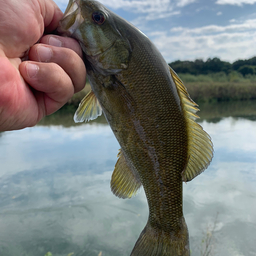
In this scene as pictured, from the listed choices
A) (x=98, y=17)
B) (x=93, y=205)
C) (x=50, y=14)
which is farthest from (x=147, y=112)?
(x=93, y=205)

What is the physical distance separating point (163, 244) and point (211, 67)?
6001 centimetres

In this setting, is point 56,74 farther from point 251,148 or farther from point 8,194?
point 251,148

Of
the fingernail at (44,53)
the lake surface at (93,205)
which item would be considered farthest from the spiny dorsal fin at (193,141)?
the lake surface at (93,205)

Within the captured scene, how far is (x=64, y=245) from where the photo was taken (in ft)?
19.0

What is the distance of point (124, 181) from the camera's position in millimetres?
1845

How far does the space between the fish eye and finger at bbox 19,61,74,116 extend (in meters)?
0.44

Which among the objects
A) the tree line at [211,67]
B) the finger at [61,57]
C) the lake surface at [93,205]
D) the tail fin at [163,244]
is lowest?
the tree line at [211,67]

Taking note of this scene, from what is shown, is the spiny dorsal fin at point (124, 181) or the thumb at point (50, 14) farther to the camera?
the spiny dorsal fin at point (124, 181)

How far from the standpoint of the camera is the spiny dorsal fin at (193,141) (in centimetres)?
165

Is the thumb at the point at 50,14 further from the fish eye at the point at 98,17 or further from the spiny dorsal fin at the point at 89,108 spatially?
the spiny dorsal fin at the point at 89,108

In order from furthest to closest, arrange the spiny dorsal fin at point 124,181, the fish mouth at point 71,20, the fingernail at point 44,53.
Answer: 1. the spiny dorsal fin at point 124,181
2. the fish mouth at point 71,20
3. the fingernail at point 44,53

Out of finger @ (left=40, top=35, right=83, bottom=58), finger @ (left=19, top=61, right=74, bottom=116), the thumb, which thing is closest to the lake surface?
finger @ (left=19, top=61, right=74, bottom=116)

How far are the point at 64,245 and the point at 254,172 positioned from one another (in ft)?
27.1

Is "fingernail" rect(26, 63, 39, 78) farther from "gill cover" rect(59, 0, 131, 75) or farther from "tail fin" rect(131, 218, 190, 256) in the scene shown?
"tail fin" rect(131, 218, 190, 256)
